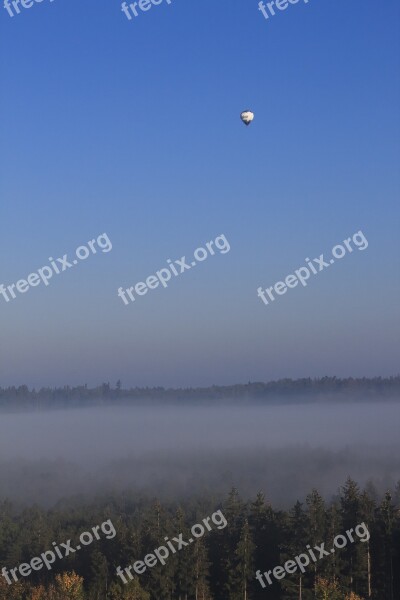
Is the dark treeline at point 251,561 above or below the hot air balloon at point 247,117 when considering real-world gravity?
below

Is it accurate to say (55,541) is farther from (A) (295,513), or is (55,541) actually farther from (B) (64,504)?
(B) (64,504)

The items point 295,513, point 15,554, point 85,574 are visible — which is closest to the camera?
point 295,513

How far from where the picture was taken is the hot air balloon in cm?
11388

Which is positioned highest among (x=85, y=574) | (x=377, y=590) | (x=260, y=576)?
(x=85, y=574)

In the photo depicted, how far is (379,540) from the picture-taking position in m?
76.6

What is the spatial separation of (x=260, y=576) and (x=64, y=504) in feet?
407

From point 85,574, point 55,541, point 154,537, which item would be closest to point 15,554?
point 55,541

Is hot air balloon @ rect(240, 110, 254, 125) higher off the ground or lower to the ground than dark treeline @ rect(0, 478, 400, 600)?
higher

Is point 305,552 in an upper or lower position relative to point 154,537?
lower

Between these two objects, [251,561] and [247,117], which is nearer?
[251,561]

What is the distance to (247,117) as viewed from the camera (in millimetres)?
114000

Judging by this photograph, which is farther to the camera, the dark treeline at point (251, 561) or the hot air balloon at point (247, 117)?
the hot air balloon at point (247, 117)

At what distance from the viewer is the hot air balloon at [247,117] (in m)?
114

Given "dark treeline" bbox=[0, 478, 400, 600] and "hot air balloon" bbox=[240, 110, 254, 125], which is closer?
"dark treeline" bbox=[0, 478, 400, 600]
